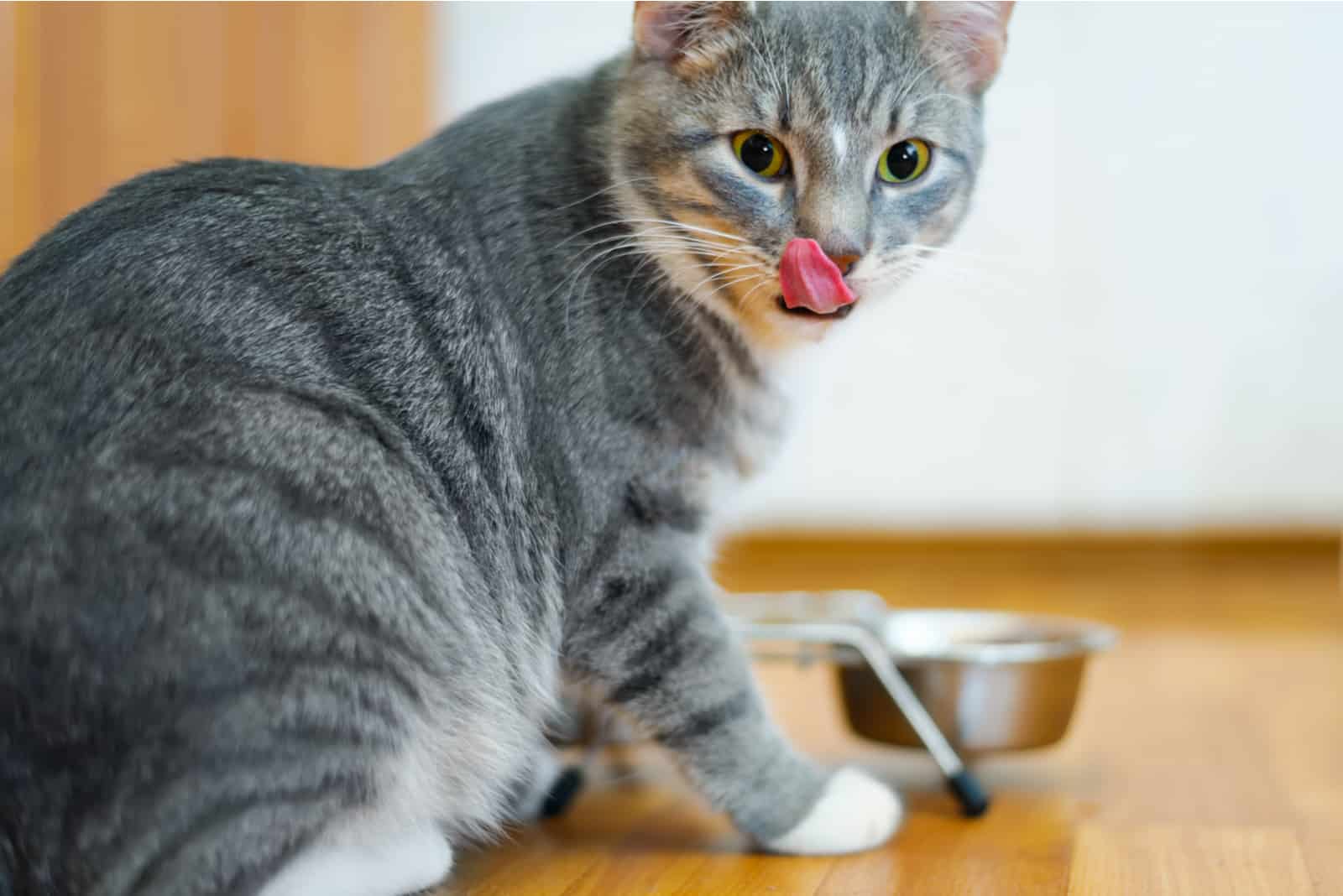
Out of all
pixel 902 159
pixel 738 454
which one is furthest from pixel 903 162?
pixel 738 454

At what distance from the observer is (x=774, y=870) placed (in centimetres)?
149

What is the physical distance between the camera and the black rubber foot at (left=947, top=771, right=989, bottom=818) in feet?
5.57

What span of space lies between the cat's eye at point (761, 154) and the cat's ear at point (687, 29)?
0.12 m

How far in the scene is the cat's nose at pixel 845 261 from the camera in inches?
58.5

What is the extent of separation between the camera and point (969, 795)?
170cm

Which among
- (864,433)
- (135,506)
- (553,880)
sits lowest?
(864,433)

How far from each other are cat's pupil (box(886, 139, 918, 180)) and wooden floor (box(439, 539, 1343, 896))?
85 centimetres

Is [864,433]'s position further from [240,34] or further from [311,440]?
[311,440]

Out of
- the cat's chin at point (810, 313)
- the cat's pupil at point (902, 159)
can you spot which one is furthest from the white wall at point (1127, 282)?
the cat's chin at point (810, 313)

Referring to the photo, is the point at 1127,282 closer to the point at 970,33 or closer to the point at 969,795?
the point at 970,33

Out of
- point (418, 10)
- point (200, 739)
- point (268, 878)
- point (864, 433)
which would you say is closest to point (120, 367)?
point (200, 739)

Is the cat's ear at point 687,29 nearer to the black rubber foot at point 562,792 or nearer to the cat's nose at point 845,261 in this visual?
the cat's nose at point 845,261

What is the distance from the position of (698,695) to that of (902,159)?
718mm

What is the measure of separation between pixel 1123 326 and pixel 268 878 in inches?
118
